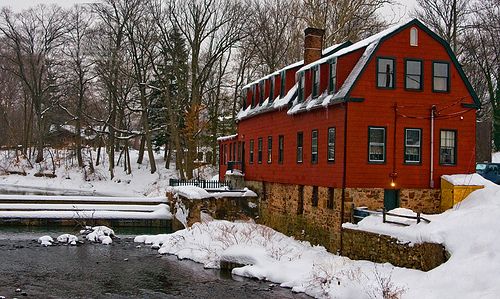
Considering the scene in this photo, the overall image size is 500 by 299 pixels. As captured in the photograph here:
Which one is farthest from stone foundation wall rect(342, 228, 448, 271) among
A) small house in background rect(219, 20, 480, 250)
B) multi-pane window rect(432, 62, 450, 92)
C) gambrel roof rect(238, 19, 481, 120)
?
multi-pane window rect(432, 62, 450, 92)

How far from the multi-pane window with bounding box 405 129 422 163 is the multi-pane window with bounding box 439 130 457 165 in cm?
101

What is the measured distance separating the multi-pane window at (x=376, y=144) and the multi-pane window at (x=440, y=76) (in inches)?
119

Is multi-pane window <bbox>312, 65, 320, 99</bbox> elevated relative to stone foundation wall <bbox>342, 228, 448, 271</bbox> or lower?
elevated

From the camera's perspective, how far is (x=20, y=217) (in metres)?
32.9

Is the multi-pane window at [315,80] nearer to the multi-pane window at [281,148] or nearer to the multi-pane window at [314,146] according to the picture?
the multi-pane window at [314,146]

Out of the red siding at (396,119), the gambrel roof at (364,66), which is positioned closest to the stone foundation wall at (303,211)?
the red siding at (396,119)

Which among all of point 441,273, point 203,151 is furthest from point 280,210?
point 203,151

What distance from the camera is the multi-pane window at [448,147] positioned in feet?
77.8

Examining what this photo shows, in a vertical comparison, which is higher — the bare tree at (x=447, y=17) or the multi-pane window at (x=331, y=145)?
the bare tree at (x=447, y=17)

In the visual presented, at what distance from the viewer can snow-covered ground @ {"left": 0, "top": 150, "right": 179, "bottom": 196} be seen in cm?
4988

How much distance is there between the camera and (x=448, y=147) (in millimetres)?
23812

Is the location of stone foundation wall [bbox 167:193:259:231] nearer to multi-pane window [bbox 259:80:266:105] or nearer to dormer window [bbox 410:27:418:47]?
multi-pane window [bbox 259:80:266:105]

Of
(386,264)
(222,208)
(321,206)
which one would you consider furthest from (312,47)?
(386,264)

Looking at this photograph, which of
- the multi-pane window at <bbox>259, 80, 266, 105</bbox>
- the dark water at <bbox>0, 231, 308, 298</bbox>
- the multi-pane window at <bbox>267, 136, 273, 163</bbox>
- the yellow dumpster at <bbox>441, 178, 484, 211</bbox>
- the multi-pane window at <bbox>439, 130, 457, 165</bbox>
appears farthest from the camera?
the multi-pane window at <bbox>259, 80, 266, 105</bbox>
